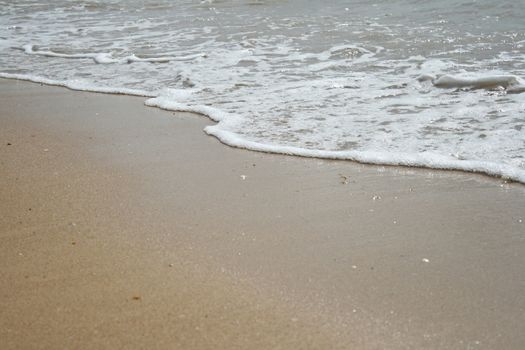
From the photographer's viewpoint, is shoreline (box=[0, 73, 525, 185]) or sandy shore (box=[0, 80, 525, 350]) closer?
sandy shore (box=[0, 80, 525, 350])

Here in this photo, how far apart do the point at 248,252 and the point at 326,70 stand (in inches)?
145

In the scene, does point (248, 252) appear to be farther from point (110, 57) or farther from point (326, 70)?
point (110, 57)

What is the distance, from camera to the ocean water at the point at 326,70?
155 inches

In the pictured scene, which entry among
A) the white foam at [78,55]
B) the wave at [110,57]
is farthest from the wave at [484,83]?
the white foam at [78,55]

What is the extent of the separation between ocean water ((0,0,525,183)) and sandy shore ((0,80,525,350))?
42 cm

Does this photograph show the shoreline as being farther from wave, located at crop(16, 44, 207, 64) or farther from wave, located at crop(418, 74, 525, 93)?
wave, located at crop(16, 44, 207, 64)

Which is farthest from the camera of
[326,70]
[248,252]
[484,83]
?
[326,70]

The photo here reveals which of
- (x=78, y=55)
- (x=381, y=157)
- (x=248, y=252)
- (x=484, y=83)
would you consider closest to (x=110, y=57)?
(x=78, y=55)

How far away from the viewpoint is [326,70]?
5.94 meters

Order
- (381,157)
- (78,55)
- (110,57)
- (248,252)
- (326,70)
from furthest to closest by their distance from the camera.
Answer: (78,55) → (110,57) → (326,70) → (381,157) → (248,252)

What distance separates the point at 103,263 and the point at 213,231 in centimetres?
51

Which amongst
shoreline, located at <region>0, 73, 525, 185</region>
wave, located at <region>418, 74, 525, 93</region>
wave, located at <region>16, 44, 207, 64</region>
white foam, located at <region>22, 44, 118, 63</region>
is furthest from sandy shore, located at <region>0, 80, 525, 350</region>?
white foam, located at <region>22, 44, 118, 63</region>

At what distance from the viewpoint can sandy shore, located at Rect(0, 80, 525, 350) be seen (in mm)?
2014

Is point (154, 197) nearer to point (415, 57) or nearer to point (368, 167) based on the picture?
point (368, 167)
